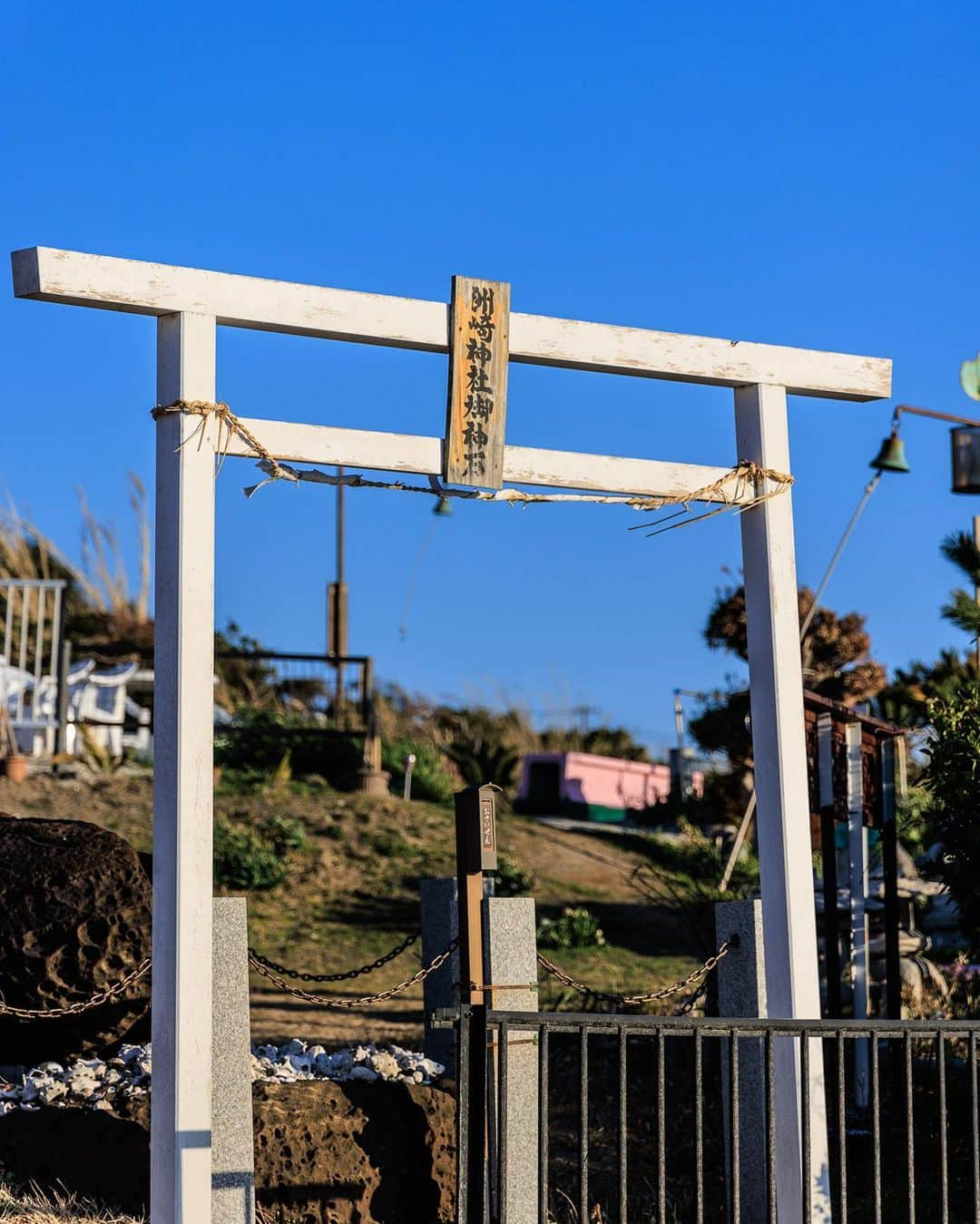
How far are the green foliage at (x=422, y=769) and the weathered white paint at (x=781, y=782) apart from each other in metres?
10.1

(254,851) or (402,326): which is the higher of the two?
(402,326)

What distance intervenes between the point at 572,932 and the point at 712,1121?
153 inches

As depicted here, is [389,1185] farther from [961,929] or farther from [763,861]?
[961,929]

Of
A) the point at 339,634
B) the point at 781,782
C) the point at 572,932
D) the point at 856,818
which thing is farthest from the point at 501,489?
the point at 339,634

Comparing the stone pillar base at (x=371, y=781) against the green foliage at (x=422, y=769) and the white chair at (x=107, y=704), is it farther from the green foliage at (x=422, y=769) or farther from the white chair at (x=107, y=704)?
the white chair at (x=107, y=704)

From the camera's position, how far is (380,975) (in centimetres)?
1121

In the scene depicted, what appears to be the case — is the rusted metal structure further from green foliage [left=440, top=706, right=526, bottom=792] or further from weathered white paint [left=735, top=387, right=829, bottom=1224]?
green foliage [left=440, top=706, right=526, bottom=792]

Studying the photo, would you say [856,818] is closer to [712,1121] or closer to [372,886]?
[712,1121]

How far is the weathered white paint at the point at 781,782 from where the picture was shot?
632 centimetres

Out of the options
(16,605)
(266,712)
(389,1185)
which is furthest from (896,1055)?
(16,605)

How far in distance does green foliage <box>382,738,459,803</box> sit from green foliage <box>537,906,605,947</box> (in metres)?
4.26

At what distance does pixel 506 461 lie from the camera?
20.8ft

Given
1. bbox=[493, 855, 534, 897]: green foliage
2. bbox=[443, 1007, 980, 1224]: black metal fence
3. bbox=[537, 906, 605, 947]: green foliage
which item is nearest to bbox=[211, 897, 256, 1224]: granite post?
bbox=[443, 1007, 980, 1224]: black metal fence

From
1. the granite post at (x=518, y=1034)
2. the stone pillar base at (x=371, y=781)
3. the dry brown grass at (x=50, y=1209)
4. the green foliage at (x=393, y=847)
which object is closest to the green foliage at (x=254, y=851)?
the green foliage at (x=393, y=847)
